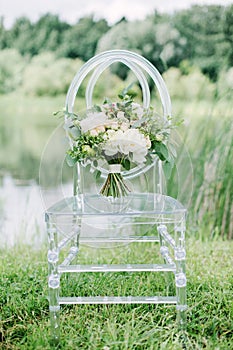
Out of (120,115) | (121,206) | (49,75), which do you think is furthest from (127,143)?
(49,75)

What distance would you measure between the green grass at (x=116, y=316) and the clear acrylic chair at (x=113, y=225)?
0.35 feet

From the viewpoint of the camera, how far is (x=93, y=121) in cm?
218

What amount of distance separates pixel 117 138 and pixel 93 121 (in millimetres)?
124

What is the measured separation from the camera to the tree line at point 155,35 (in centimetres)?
392

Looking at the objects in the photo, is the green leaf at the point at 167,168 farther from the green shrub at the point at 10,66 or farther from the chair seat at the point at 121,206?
the green shrub at the point at 10,66

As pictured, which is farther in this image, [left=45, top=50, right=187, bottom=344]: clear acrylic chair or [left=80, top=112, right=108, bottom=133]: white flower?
[left=80, top=112, right=108, bottom=133]: white flower

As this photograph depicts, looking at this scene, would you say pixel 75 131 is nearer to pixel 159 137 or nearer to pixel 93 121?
pixel 93 121

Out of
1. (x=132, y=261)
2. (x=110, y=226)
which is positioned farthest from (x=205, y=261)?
(x=110, y=226)

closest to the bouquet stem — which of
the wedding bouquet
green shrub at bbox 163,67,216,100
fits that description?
the wedding bouquet

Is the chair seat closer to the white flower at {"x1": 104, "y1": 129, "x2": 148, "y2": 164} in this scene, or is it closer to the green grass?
the white flower at {"x1": 104, "y1": 129, "x2": 148, "y2": 164}

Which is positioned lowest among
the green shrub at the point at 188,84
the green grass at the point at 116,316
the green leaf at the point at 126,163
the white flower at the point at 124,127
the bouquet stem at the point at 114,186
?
the green grass at the point at 116,316

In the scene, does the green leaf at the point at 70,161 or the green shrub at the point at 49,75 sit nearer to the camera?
the green leaf at the point at 70,161

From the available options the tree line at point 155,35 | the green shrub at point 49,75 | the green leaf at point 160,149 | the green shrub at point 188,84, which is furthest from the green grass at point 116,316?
the tree line at point 155,35

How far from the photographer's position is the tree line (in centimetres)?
392
